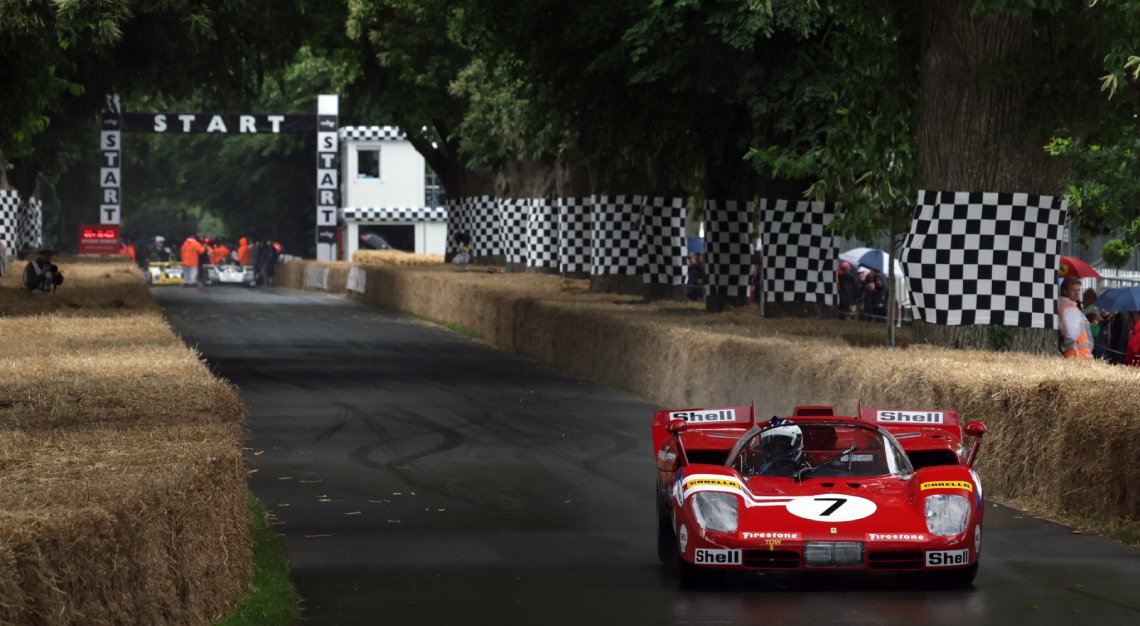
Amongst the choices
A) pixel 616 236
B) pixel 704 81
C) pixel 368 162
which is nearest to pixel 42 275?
pixel 616 236

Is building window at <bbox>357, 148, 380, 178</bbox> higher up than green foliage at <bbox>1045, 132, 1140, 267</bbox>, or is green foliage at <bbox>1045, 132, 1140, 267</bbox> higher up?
building window at <bbox>357, 148, 380, 178</bbox>

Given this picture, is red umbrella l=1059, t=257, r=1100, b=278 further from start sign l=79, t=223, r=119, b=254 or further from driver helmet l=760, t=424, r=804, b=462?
start sign l=79, t=223, r=119, b=254

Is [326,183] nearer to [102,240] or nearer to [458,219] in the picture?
[102,240]

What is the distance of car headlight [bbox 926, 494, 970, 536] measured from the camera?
10812 millimetres

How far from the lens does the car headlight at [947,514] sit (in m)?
10.8

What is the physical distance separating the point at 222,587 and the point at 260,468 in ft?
24.4

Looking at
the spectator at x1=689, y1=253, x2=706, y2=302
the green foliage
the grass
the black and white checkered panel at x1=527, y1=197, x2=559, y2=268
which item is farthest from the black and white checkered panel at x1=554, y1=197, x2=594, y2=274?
the grass

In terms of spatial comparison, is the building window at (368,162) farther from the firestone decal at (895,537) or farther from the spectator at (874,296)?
the firestone decal at (895,537)

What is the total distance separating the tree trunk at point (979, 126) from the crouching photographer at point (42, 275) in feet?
57.3

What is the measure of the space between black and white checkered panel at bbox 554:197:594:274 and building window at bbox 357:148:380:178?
49624 mm

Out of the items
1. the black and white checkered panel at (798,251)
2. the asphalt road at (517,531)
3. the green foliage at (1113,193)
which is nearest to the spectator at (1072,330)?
the asphalt road at (517,531)

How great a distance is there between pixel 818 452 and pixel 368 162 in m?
82.7

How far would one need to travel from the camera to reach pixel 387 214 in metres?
91.5

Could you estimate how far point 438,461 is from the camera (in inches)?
681
